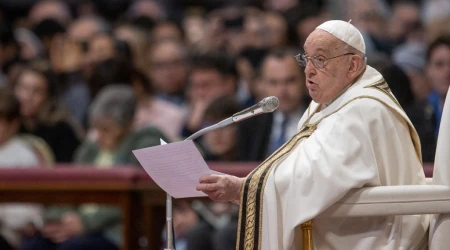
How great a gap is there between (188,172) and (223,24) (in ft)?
17.9

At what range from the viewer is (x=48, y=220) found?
248 inches

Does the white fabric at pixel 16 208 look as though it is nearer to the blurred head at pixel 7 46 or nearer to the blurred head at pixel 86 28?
the blurred head at pixel 86 28

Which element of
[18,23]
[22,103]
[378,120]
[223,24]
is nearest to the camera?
[378,120]

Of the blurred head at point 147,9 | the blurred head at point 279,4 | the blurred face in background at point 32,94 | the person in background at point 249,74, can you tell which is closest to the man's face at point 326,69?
the person in background at point 249,74

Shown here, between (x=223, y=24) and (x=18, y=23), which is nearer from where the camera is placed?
(x=223, y=24)

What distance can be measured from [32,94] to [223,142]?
2.37m

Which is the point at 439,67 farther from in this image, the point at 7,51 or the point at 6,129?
the point at 7,51

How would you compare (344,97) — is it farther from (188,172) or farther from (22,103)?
(22,103)

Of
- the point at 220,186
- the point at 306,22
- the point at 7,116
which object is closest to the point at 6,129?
the point at 7,116

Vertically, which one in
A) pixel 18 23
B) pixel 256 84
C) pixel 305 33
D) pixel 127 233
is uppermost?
pixel 18 23

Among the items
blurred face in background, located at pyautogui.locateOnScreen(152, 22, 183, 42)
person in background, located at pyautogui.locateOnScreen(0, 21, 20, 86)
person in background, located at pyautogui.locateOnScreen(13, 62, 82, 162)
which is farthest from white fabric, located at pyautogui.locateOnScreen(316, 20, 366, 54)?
person in background, located at pyautogui.locateOnScreen(0, 21, 20, 86)

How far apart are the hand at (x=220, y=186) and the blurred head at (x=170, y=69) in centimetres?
433

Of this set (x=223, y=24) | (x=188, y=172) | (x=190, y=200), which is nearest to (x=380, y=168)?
(x=188, y=172)

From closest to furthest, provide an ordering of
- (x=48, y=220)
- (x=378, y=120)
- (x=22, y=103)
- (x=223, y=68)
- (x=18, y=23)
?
(x=378, y=120) → (x=48, y=220) → (x=223, y=68) → (x=22, y=103) → (x=18, y=23)
